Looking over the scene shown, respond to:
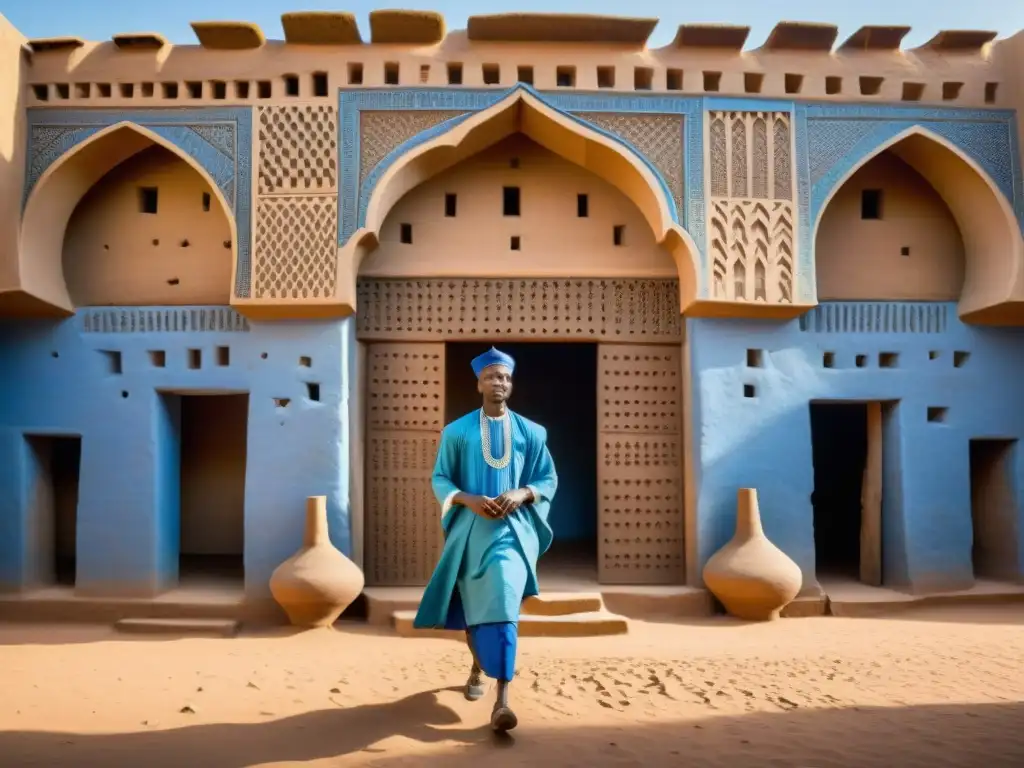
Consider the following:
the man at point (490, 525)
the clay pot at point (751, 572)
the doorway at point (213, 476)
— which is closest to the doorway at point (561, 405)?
the doorway at point (213, 476)

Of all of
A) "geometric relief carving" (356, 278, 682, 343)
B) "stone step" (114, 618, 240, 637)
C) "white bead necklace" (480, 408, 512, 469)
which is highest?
"geometric relief carving" (356, 278, 682, 343)

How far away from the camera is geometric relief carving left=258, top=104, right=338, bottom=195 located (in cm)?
707

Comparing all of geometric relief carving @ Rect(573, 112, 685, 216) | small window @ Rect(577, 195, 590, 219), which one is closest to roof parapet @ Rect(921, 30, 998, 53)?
geometric relief carving @ Rect(573, 112, 685, 216)

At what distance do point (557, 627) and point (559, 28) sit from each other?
561 cm

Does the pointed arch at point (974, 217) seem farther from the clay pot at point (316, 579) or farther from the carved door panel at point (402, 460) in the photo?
the clay pot at point (316, 579)

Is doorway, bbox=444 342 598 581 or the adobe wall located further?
doorway, bbox=444 342 598 581

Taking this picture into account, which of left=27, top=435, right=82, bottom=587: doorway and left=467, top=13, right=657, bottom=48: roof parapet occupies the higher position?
left=467, top=13, right=657, bottom=48: roof parapet

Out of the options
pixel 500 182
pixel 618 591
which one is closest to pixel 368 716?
pixel 618 591

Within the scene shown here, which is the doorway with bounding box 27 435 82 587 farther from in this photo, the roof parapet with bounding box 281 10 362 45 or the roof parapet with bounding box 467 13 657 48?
the roof parapet with bounding box 467 13 657 48

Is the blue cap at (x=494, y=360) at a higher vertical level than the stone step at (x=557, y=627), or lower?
higher

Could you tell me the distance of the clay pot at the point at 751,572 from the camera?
6.58 m

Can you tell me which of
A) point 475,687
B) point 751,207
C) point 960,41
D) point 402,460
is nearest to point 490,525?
point 475,687

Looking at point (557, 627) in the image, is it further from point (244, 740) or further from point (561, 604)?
point (244, 740)

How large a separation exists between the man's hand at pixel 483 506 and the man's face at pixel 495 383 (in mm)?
576
